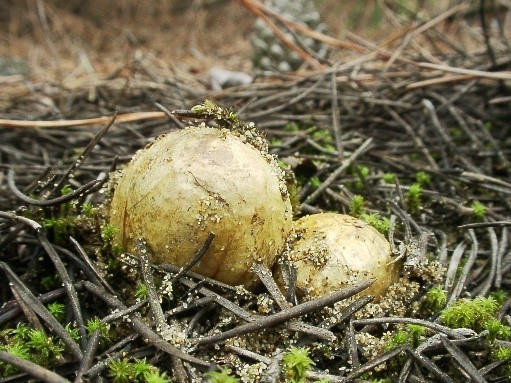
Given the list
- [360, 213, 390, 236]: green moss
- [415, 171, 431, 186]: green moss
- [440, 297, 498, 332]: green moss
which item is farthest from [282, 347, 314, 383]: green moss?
[415, 171, 431, 186]: green moss

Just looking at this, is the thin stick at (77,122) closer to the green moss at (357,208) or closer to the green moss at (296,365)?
the green moss at (357,208)

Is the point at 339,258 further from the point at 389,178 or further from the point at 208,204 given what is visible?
the point at 389,178

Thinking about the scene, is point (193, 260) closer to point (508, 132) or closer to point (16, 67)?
point (508, 132)

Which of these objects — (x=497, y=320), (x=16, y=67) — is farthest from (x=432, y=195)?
(x=16, y=67)

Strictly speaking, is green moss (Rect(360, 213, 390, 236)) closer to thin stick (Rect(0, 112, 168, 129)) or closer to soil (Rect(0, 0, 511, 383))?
soil (Rect(0, 0, 511, 383))

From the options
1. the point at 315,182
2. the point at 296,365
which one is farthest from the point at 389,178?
the point at 296,365
